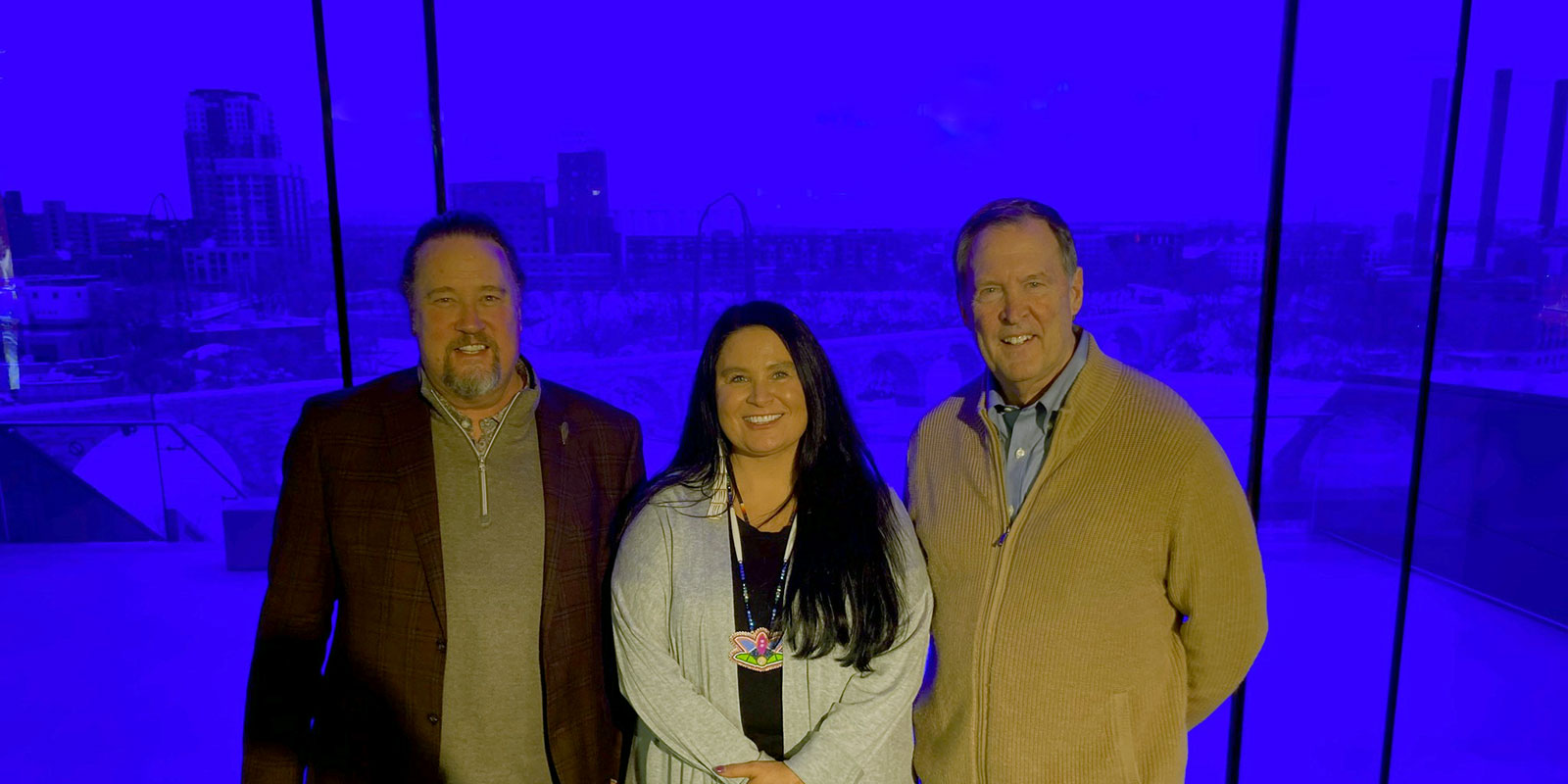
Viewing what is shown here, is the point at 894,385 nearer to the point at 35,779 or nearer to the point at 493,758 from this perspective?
the point at 493,758

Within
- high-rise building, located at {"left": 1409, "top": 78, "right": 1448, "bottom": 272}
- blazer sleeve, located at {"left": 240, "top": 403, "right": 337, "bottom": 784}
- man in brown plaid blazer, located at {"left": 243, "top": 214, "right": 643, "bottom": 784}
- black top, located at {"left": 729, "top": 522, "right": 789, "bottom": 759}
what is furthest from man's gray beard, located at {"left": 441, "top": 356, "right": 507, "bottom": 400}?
high-rise building, located at {"left": 1409, "top": 78, "right": 1448, "bottom": 272}

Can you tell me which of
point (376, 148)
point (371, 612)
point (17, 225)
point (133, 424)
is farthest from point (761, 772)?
point (133, 424)

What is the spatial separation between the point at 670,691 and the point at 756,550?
0.27 meters

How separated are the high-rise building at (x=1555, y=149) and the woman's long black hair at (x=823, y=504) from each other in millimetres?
3399

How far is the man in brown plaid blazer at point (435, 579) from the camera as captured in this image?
115 centimetres

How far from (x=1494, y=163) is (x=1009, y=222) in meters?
2.66

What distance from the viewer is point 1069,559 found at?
1135 mm

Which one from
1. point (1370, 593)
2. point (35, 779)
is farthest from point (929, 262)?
point (35, 779)

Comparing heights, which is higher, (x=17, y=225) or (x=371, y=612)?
(x=17, y=225)

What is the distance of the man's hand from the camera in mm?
1035

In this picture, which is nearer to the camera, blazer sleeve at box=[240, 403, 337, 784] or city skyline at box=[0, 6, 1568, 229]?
blazer sleeve at box=[240, 403, 337, 784]

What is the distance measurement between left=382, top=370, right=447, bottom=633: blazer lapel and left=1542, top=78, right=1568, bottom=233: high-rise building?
412 centimetres

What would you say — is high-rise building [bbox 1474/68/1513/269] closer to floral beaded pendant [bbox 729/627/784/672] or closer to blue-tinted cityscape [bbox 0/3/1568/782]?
blue-tinted cityscape [bbox 0/3/1568/782]

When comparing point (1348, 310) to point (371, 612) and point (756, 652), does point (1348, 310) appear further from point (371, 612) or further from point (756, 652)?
point (371, 612)
